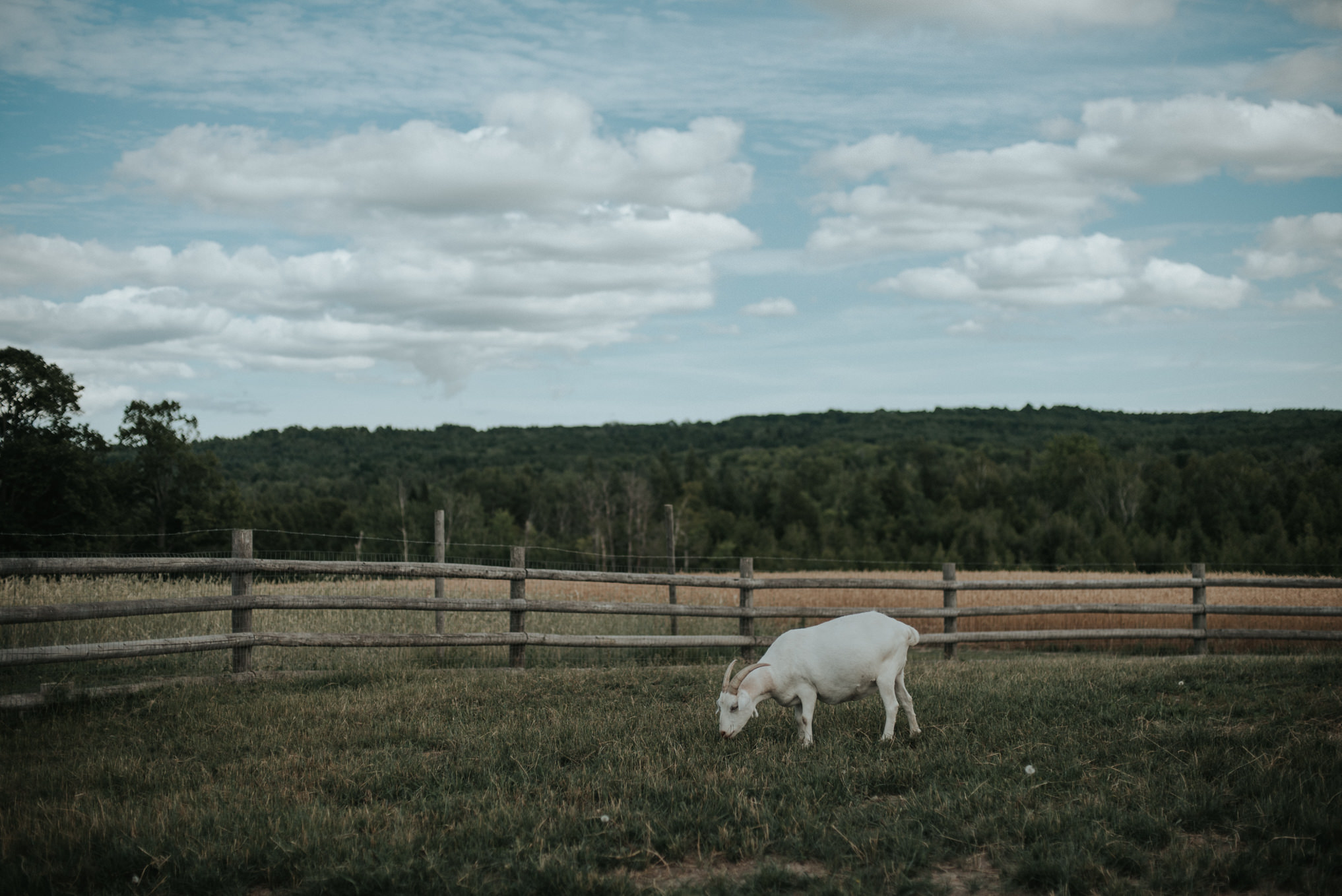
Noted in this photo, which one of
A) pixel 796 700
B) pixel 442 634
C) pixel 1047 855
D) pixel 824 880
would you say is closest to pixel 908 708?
pixel 796 700

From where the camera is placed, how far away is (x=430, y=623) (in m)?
14.6

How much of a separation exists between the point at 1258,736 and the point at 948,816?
3.13m

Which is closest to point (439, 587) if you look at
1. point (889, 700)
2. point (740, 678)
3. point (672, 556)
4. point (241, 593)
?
point (241, 593)

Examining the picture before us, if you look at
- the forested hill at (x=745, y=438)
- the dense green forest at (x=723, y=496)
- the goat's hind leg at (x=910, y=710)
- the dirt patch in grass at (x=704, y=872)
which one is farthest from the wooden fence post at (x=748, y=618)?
the forested hill at (x=745, y=438)

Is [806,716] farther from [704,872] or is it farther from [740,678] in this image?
[704,872]

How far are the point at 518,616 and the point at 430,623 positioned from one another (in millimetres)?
4074

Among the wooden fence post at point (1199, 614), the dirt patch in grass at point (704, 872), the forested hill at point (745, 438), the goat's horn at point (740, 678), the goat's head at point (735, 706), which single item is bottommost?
the wooden fence post at point (1199, 614)

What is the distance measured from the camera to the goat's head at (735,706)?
22.6 ft

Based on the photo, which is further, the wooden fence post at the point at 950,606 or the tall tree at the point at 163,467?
the tall tree at the point at 163,467

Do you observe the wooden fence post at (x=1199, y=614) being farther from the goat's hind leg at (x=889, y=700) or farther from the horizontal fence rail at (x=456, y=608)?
the goat's hind leg at (x=889, y=700)

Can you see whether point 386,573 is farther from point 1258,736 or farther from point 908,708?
point 1258,736

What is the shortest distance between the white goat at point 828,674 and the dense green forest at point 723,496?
2051 cm

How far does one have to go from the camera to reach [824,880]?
13.8 feet

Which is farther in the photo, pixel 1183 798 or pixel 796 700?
pixel 796 700
